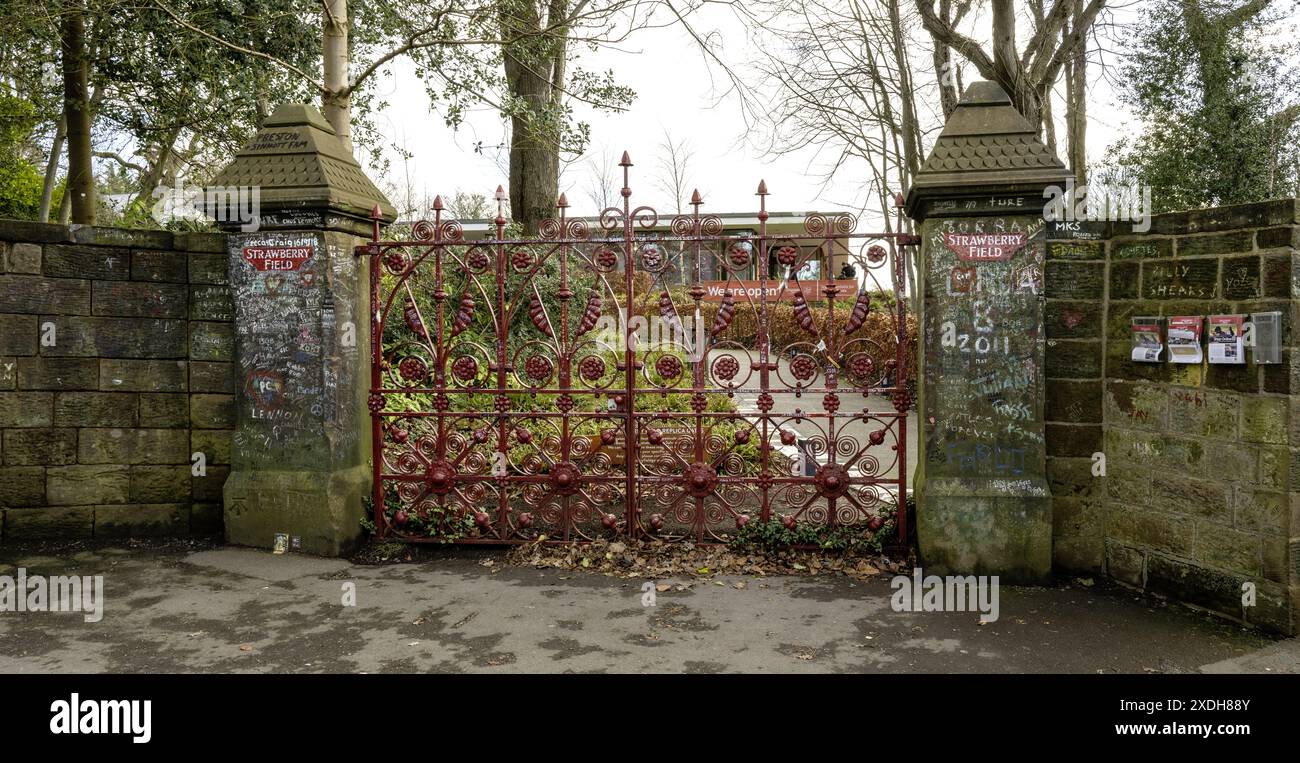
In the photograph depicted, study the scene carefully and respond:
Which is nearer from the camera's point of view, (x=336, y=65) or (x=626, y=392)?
(x=626, y=392)

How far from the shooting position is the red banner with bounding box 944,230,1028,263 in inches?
190

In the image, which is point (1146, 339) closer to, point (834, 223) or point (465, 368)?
point (834, 223)

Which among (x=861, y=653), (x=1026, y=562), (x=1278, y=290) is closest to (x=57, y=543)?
(x=861, y=653)

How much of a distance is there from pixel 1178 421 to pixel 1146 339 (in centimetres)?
49

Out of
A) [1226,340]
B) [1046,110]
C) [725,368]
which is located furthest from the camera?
[1046,110]

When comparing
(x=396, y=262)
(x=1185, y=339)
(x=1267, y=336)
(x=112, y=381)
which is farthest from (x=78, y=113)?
(x=1267, y=336)

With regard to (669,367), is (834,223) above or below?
above

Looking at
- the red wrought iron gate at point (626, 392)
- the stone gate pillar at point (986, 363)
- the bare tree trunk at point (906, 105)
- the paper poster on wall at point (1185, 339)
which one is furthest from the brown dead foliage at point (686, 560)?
the bare tree trunk at point (906, 105)

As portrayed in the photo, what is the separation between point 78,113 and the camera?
1041 cm

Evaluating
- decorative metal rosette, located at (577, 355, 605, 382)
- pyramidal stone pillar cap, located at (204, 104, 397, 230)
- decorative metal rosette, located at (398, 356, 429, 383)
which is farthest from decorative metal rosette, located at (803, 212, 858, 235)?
pyramidal stone pillar cap, located at (204, 104, 397, 230)

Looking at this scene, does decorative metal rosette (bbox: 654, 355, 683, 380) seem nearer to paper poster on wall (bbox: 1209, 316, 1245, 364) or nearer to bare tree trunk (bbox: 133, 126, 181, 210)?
paper poster on wall (bbox: 1209, 316, 1245, 364)

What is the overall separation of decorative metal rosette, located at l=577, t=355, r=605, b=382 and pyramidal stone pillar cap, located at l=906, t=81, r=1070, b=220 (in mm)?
2252

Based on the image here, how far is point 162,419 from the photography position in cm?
577

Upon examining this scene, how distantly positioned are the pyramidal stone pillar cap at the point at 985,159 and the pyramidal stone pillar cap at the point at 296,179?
12.1ft
